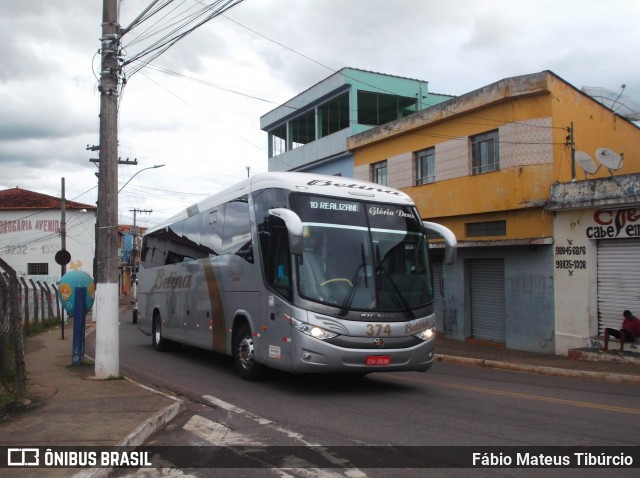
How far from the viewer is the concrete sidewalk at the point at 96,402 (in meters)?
6.06

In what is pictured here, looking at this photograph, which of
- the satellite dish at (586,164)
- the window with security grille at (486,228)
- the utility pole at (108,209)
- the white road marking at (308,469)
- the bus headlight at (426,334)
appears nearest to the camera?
the white road marking at (308,469)

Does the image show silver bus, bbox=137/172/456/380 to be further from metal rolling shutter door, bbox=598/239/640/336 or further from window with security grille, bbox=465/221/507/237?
window with security grille, bbox=465/221/507/237

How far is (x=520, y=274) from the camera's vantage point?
1739 centimetres

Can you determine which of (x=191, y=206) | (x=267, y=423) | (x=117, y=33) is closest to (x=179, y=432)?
(x=267, y=423)

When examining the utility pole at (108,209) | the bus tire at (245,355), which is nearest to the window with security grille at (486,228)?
the bus tire at (245,355)

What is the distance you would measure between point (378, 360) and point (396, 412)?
104 cm

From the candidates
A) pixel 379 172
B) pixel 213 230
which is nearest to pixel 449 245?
pixel 213 230

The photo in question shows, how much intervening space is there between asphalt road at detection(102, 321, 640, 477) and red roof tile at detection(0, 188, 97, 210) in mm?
38063

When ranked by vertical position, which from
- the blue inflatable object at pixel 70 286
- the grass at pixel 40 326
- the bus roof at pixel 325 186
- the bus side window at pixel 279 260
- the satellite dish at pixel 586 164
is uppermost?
the satellite dish at pixel 586 164

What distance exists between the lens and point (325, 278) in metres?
8.75

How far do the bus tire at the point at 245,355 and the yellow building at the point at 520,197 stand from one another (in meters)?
9.29

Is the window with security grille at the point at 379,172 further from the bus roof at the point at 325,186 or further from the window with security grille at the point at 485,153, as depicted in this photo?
the bus roof at the point at 325,186

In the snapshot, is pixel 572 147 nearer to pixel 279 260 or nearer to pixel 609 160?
pixel 609 160

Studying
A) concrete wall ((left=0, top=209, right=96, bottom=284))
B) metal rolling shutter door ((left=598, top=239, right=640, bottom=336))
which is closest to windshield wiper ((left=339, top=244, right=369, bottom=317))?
metal rolling shutter door ((left=598, top=239, right=640, bottom=336))
